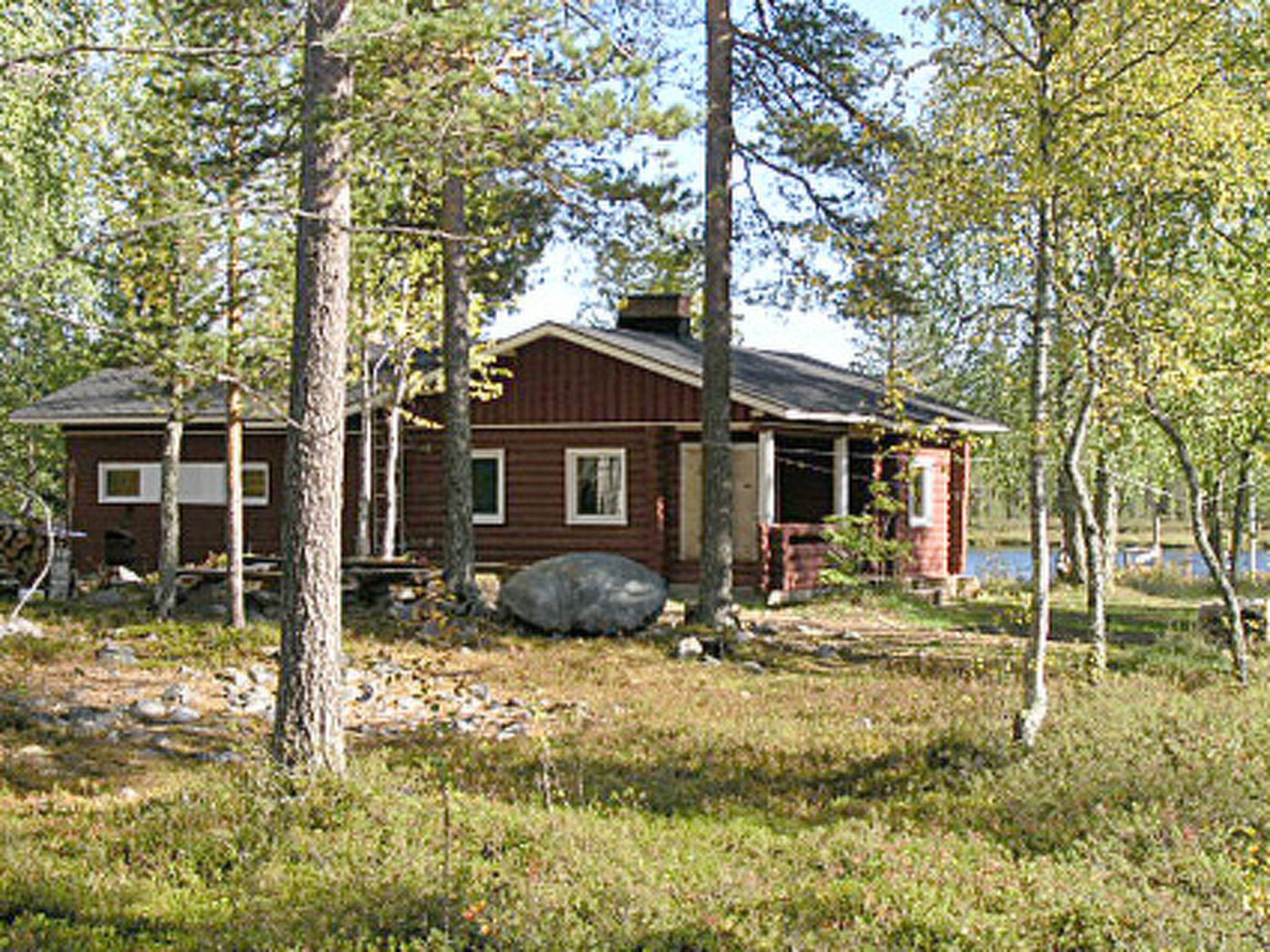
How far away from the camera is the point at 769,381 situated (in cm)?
2291

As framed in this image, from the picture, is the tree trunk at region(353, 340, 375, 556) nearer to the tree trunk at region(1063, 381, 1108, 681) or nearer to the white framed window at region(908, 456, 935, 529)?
the white framed window at region(908, 456, 935, 529)

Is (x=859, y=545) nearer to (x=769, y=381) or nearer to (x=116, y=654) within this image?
(x=769, y=381)

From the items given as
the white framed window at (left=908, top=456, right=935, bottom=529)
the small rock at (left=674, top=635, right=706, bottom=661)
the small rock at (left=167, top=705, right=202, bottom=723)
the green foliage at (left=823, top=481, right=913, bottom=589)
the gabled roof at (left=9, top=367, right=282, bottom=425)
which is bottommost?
the small rock at (left=167, top=705, right=202, bottom=723)

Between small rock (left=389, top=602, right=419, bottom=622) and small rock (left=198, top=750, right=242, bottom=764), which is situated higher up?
small rock (left=389, top=602, right=419, bottom=622)

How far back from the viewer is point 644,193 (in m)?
9.73

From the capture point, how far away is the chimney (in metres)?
26.8

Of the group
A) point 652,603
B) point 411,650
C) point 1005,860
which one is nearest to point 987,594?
point 652,603

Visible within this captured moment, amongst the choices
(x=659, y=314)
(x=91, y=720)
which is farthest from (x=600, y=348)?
(x=91, y=720)

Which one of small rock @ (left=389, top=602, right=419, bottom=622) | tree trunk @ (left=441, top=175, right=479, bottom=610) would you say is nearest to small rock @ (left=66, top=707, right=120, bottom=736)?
small rock @ (left=389, top=602, right=419, bottom=622)

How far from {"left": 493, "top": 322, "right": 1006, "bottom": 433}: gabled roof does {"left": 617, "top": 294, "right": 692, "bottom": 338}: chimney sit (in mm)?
311

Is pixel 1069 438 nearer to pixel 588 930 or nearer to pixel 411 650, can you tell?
pixel 588 930

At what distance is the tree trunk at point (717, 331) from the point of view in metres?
16.7

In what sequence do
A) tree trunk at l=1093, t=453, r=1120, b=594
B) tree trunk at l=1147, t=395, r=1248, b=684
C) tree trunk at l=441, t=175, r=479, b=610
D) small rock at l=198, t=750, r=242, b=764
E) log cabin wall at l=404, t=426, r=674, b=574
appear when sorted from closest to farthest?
1. small rock at l=198, t=750, r=242, b=764
2. tree trunk at l=1147, t=395, r=1248, b=684
3. tree trunk at l=441, t=175, r=479, b=610
4. log cabin wall at l=404, t=426, r=674, b=574
5. tree trunk at l=1093, t=453, r=1120, b=594

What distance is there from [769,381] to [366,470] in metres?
7.66
